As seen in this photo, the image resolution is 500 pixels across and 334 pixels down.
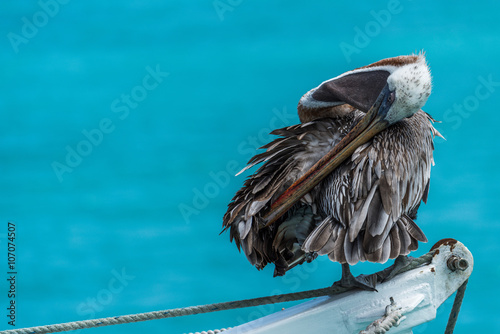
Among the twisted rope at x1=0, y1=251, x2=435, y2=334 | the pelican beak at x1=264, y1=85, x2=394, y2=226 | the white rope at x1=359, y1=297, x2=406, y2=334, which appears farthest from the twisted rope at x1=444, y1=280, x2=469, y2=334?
the pelican beak at x1=264, y1=85, x2=394, y2=226

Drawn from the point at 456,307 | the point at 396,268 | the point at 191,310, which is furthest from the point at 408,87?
the point at 191,310

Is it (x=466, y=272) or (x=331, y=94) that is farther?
(x=331, y=94)

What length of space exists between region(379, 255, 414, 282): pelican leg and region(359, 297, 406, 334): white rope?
0.41 feet

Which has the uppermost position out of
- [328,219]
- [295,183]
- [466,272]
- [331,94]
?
[331,94]

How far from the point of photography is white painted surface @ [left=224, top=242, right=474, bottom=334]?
2.69m

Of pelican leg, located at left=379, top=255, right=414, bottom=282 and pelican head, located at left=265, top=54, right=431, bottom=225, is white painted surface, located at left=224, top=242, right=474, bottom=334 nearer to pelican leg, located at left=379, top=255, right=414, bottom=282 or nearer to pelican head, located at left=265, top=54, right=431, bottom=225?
pelican leg, located at left=379, top=255, right=414, bottom=282

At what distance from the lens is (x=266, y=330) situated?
2.69 metres

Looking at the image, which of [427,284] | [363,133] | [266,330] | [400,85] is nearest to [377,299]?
[427,284]

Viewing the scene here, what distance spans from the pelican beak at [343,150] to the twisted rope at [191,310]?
13.1 inches

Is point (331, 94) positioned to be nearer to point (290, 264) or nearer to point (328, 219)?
point (328, 219)

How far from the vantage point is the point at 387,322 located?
261cm

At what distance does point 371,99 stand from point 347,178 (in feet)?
1.23

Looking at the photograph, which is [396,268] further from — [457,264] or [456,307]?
[456,307]

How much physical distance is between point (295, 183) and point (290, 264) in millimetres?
434
